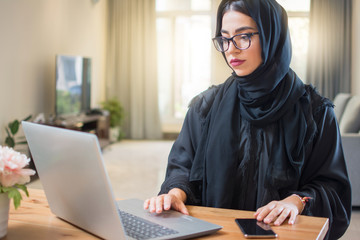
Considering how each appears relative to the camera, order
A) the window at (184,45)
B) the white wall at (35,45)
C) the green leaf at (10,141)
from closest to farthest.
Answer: the green leaf at (10,141)
the white wall at (35,45)
the window at (184,45)

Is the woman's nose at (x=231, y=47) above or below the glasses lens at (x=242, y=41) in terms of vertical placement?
below

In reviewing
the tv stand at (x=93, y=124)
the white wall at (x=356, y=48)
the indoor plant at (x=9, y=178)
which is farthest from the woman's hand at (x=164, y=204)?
the white wall at (x=356, y=48)

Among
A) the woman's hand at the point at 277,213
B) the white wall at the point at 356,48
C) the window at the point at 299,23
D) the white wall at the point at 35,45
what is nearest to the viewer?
the woman's hand at the point at 277,213

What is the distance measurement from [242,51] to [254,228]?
0.56 m

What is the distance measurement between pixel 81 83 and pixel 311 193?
16.7 feet

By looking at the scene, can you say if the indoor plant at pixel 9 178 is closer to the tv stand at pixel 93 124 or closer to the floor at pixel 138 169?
the floor at pixel 138 169

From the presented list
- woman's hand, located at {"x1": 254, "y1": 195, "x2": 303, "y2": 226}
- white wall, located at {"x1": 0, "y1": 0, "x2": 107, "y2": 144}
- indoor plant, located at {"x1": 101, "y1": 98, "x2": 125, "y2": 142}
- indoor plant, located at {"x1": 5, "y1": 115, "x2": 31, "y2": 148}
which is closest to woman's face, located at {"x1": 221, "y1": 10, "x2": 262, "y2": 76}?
woman's hand, located at {"x1": 254, "y1": 195, "x2": 303, "y2": 226}

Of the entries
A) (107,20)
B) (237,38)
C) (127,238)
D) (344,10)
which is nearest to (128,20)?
(107,20)

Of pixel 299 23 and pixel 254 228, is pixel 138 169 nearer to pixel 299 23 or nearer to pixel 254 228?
pixel 299 23

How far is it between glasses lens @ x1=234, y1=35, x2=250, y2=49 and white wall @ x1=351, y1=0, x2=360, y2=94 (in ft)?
18.7

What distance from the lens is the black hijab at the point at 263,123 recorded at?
1.33m

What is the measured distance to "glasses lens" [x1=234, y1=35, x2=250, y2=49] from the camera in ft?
4.29

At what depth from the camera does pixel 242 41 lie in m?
1.31

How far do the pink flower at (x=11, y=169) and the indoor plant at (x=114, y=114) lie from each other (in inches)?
241
